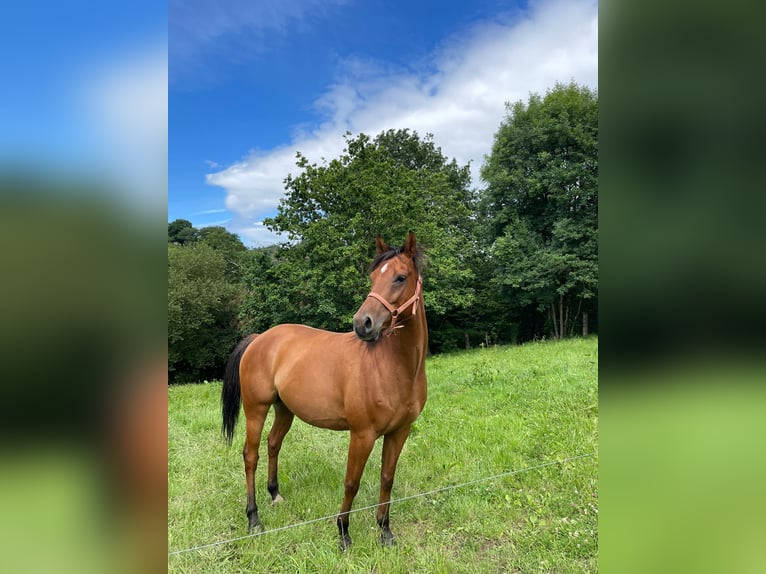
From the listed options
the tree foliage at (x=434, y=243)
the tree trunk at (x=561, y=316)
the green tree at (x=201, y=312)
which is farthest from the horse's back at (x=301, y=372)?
the tree trunk at (x=561, y=316)

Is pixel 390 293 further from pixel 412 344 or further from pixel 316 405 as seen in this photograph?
pixel 316 405

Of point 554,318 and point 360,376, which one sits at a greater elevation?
point 360,376

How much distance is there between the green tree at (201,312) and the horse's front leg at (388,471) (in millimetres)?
6083

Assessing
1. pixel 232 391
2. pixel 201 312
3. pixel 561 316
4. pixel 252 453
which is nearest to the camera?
pixel 252 453

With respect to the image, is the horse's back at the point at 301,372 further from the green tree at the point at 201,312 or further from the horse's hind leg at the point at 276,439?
the green tree at the point at 201,312

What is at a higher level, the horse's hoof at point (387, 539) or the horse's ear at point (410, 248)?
the horse's ear at point (410, 248)

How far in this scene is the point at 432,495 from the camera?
328 cm

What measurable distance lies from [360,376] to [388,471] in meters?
0.73

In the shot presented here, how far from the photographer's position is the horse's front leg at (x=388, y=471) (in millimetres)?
2716

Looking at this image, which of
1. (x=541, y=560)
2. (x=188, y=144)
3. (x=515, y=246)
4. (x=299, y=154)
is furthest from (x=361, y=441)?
A: (x=515, y=246)

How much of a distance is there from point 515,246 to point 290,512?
12355mm

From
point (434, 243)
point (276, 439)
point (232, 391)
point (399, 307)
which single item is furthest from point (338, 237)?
point (399, 307)

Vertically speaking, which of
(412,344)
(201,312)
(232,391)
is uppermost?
(412,344)
